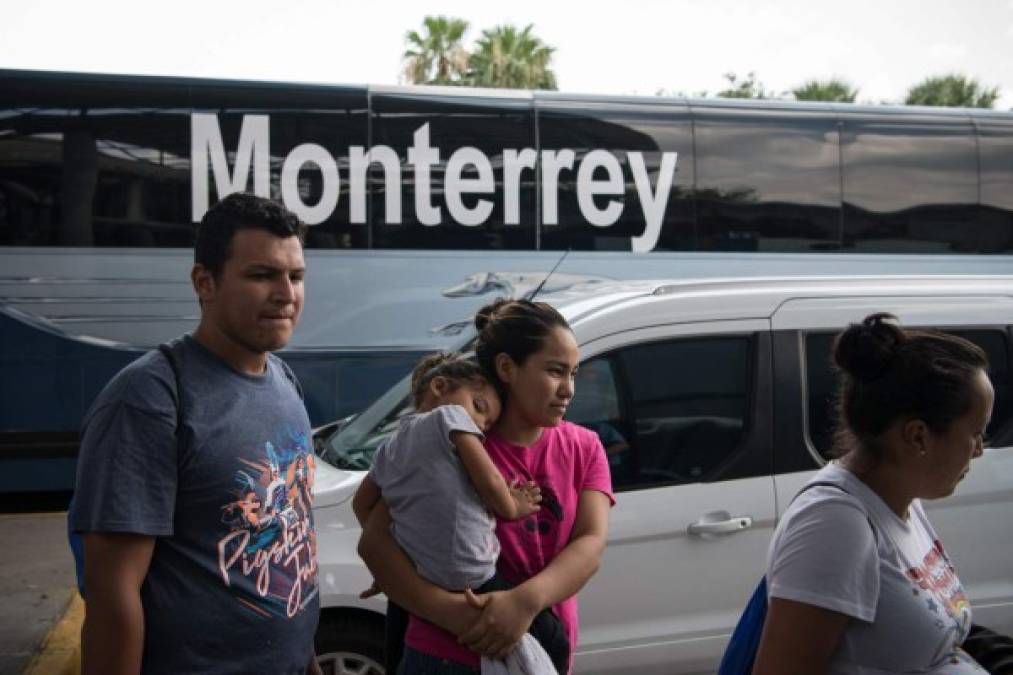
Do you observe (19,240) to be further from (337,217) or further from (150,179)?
(337,217)

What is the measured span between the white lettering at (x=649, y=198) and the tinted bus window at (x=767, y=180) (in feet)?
1.07

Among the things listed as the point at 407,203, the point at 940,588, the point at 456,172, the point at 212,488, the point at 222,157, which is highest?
the point at 222,157

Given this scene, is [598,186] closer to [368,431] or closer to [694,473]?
[368,431]

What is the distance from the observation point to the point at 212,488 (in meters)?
2.16

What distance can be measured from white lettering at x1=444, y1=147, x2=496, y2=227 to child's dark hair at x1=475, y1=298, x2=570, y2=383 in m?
6.70

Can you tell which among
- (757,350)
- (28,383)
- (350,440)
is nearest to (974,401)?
(757,350)

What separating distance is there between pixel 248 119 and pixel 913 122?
5.89 metres

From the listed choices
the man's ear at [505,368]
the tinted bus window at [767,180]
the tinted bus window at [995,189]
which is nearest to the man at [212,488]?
the man's ear at [505,368]

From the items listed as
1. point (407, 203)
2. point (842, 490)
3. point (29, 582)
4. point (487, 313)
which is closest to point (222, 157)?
point (407, 203)

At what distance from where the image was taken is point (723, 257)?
31.8 ft

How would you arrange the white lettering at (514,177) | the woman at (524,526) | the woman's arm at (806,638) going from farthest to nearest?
the white lettering at (514,177), the woman at (524,526), the woman's arm at (806,638)

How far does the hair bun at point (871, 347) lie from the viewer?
222 centimetres

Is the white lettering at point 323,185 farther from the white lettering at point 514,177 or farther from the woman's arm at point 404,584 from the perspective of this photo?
the woman's arm at point 404,584

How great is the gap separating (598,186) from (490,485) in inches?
290
